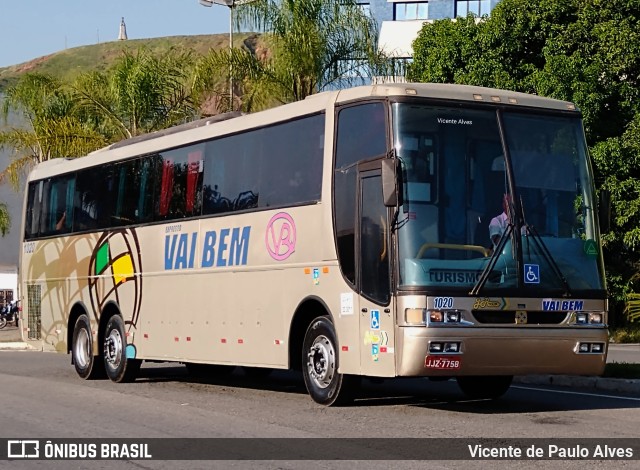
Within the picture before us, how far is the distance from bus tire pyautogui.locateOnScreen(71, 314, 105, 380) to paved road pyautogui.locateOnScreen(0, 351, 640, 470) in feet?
5.00

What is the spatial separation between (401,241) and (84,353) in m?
9.56

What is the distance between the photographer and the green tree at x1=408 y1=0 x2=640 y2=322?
3272 cm

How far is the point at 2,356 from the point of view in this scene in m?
30.5

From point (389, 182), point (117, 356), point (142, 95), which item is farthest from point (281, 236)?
point (142, 95)

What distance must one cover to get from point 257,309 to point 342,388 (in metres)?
2.36

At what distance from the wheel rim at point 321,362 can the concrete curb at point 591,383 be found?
4.45 m

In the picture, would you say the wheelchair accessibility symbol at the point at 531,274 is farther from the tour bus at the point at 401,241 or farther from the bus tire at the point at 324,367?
the bus tire at the point at 324,367

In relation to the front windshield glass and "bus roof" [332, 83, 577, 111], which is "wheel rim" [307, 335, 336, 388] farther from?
"bus roof" [332, 83, 577, 111]

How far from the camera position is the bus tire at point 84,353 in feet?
68.6

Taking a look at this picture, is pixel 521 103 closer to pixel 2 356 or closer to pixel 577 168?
pixel 577 168

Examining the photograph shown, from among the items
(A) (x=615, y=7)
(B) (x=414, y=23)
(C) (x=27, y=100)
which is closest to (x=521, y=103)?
(A) (x=615, y=7)

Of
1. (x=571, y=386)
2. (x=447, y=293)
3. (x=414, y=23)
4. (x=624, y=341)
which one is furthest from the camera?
(x=414, y=23)

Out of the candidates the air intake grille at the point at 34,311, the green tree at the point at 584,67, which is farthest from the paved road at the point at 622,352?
the air intake grille at the point at 34,311

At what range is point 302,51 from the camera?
109 feet
